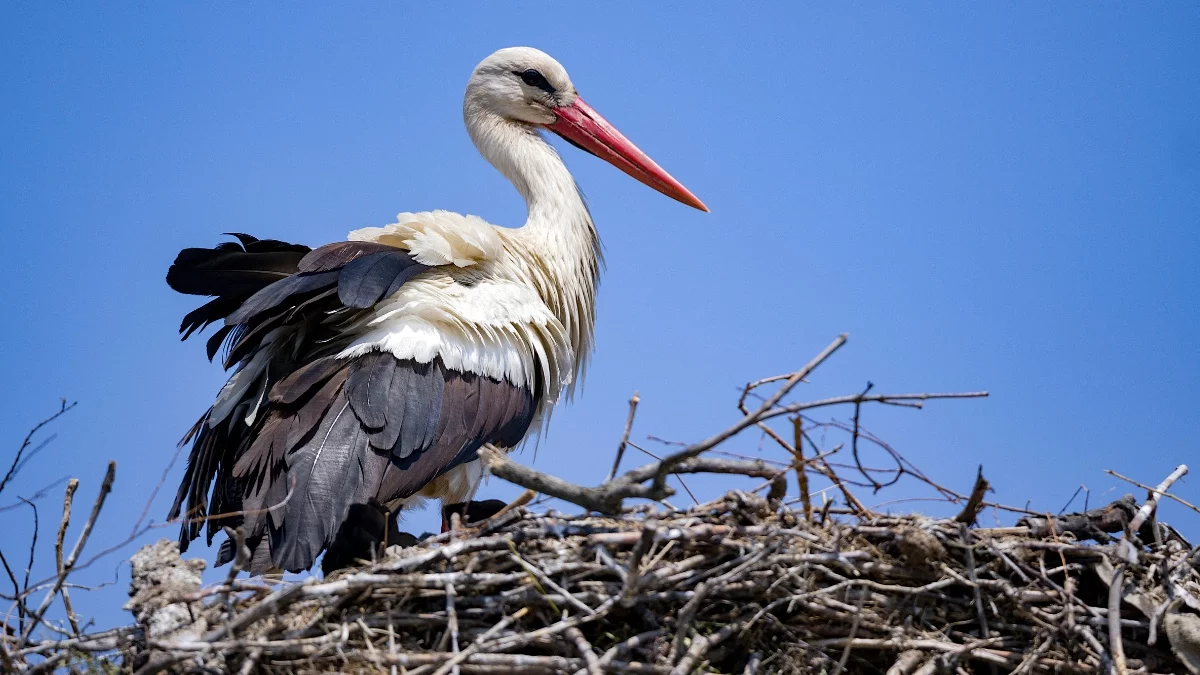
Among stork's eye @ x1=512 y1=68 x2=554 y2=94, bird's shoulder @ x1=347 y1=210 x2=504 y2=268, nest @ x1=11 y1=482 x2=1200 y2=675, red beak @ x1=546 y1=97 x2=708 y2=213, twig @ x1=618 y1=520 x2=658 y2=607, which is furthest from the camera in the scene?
red beak @ x1=546 y1=97 x2=708 y2=213

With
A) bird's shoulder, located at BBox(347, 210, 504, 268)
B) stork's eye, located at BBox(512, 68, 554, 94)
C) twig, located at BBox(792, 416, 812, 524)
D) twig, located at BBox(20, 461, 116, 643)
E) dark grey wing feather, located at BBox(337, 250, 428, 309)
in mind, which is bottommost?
twig, located at BBox(20, 461, 116, 643)

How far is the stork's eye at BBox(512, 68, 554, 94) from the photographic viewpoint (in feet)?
17.7

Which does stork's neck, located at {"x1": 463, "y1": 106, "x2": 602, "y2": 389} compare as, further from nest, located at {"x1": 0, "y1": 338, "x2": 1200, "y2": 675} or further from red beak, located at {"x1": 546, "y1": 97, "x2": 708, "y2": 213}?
nest, located at {"x1": 0, "y1": 338, "x2": 1200, "y2": 675}

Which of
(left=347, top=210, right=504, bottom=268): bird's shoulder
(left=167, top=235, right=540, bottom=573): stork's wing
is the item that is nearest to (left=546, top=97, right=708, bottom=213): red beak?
(left=347, top=210, right=504, bottom=268): bird's shoulder

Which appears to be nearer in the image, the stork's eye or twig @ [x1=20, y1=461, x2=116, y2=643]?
twig @ [x1=20, y1=461, x2=116, y2=643]

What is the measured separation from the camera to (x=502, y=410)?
419 cm

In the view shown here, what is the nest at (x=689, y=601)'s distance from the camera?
275 centimetres

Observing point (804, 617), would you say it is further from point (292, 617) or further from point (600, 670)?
point (292, 617)

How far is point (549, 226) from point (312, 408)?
60.8 inches

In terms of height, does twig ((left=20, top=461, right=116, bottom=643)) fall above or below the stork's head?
below

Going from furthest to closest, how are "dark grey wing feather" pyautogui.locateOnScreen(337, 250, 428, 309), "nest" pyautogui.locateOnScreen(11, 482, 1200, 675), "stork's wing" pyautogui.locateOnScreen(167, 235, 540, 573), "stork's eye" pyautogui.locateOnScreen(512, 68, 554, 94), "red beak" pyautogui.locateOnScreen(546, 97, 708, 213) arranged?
"red beak" pyautogui.locateOnScreen(546, 97, 708, 213)
"stork's eye" pyautogui.locateOnScreen(512, 68, 554, 94)
"dark grey wing feather" pyautogui.locateOnScreen(337, 250, 428, 309)
"stork's wing" pyautogui.locateOnScreen(167, 235, 540, 573)
"nest" pyautogui.locateOnScreen(11, 482, 1200, 675)

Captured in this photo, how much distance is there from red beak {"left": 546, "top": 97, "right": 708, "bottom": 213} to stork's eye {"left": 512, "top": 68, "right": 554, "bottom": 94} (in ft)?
0.39

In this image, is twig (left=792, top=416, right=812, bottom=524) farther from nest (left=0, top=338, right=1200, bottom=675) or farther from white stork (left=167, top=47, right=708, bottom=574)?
white stork (left=167, top=47, right=708, bottom=574)

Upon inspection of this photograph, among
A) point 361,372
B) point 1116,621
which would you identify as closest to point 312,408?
point 361,372
